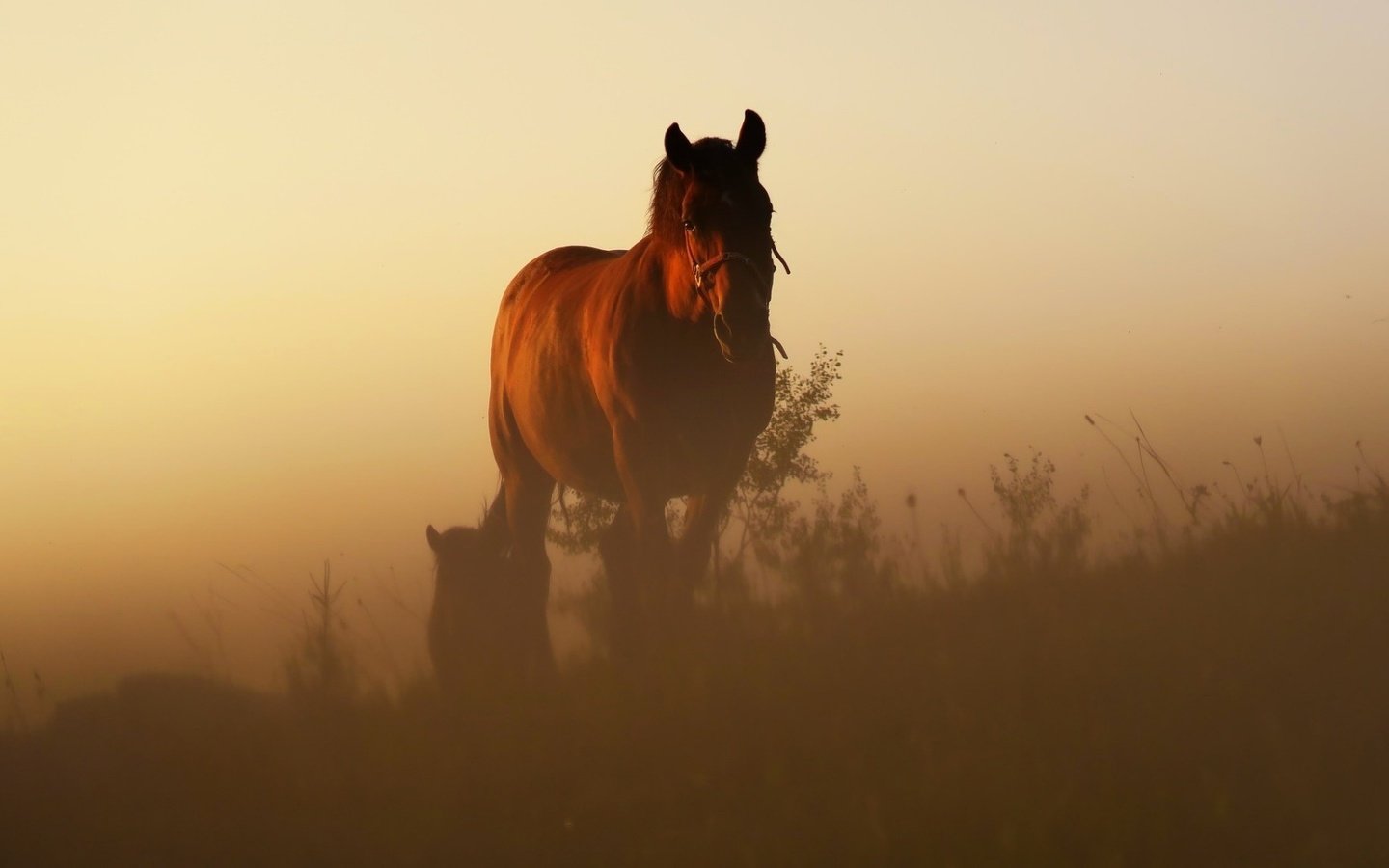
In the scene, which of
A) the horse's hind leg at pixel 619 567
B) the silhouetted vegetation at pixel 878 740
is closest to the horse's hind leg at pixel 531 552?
the horse's hind leg at pixel 619 567

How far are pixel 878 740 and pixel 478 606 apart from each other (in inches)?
220

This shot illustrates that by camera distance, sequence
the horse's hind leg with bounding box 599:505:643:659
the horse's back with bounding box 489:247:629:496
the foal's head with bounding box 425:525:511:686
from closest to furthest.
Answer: the horse's hind leg with bounding box 599:505:643:659 → the horse's back with bounding box 489:247:629:496 → the foal's head with bounding box 425:525:511:686

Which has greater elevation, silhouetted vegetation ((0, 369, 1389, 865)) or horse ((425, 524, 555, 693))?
horse ((425, 524, 555, 693))

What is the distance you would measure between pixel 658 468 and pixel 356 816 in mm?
2665

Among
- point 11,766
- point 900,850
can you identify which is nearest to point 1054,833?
point 900,850

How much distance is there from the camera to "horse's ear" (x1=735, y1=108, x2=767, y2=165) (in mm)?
6879

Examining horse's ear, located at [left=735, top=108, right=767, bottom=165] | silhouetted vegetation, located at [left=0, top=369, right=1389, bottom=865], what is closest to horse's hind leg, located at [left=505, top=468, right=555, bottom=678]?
silhouetted vegetation, located at [left=0, top=369, right=1389, bottom=865]

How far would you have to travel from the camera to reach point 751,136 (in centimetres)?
691

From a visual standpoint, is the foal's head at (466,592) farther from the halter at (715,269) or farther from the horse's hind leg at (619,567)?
the halter at (715,269)

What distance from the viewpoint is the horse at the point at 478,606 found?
30.5ft

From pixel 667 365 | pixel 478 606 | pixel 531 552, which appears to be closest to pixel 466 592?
pixel 478 606

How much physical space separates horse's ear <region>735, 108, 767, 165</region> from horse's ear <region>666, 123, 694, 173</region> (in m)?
0.39

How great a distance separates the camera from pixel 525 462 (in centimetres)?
972

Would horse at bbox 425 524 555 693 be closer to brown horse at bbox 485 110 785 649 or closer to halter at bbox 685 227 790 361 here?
brown horse at bbox 485 110 785 649
